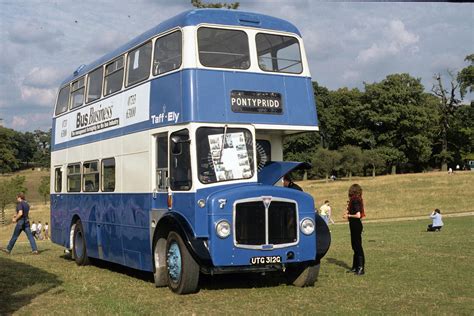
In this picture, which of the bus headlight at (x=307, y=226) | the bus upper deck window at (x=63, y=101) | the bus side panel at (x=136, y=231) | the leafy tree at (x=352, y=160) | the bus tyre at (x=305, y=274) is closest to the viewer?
the bus headlight at (x=307, y=226)

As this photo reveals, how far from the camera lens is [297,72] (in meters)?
12.3

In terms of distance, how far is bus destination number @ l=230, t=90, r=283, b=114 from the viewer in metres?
11.4

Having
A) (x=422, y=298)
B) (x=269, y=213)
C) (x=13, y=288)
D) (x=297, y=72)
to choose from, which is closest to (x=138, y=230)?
(x=13, y=288)

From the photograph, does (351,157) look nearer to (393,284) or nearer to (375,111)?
(375,111)

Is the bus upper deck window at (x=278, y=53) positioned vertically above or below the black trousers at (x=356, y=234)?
above

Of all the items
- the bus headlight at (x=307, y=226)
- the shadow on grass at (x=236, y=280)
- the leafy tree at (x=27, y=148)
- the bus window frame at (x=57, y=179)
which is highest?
the leafy tree at (x=27, y=148)

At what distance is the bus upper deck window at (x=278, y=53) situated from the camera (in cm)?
1198

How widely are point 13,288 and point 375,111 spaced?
90.3 m

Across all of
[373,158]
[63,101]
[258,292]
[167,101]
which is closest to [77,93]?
[63,101]

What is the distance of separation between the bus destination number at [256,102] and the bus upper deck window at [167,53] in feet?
4.04

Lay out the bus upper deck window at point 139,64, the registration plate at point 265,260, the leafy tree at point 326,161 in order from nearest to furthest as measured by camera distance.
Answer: the registration plate at point 265,260 < the bus upper deck window at point 139,64 < the leafy tree at point 326,161

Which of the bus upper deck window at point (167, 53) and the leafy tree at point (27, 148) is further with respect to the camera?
the leafy tree at point (27, 148)

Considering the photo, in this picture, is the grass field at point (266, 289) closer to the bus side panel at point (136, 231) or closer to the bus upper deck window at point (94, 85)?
the bus side panel at point (136, 231)

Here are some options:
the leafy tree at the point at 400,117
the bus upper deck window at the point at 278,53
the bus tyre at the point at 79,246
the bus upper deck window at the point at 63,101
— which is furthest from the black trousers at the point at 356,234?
the leafy tree at the point at 400,117
